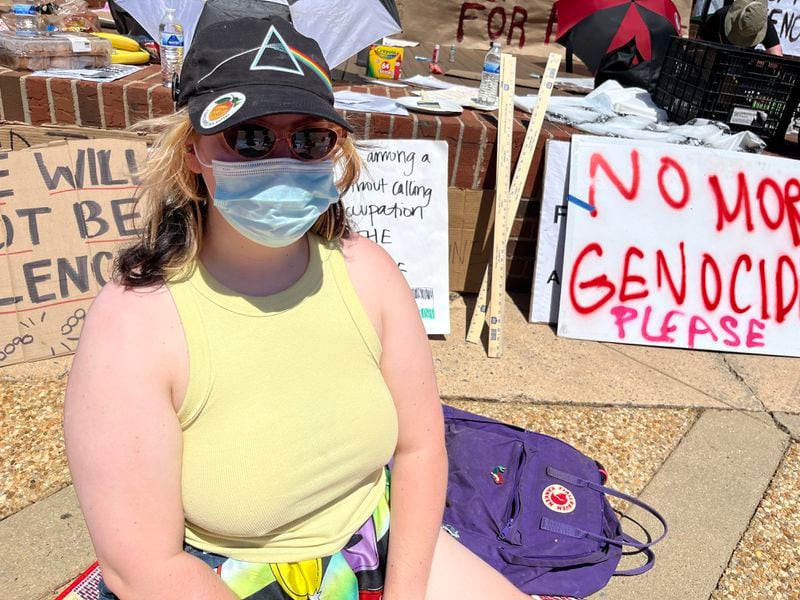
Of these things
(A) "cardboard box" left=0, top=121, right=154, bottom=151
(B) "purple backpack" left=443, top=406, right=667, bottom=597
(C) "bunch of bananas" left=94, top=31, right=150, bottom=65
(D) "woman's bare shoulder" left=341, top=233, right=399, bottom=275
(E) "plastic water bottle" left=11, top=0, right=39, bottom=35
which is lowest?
(B) "purple backpack" left=443, top=406, right=667, bottom=597

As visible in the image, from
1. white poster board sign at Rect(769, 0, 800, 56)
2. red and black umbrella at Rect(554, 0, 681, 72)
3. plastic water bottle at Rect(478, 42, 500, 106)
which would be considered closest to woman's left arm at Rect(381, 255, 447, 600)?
plastic water bottle at Rect(478, 42, 500, 106)

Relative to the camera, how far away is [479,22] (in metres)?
8.13

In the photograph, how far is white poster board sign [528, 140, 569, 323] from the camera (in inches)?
143

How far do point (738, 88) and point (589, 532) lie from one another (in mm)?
3242

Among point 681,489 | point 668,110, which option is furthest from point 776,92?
point 681,489

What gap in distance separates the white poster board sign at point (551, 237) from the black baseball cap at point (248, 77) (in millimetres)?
2529

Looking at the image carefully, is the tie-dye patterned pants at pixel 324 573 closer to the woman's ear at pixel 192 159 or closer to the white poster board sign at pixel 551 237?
the woman's ear at pixel 192 159

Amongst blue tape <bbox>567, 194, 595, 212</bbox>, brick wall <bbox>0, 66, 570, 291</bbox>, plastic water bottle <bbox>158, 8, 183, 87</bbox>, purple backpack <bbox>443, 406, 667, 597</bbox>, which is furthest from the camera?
blue tape <bbox>567, 194, 595, 212</bbox>

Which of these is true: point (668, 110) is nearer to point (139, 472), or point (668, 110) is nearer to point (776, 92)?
point (776, 92)

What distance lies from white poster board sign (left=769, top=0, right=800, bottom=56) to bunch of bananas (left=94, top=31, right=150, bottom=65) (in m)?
8.15

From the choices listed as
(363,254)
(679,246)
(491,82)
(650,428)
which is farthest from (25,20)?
(650,428)

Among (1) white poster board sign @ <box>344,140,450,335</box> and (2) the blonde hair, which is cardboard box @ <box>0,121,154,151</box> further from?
(2) the blonde hair

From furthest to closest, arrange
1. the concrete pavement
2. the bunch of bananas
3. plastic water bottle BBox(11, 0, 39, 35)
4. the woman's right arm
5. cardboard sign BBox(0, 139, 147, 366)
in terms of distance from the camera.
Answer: the bunch of bananas
plastic water bottle BBox(11, 0, 39, 35)
cardboard sign BBox(0, 139, 147, 366)
the concrete pavement
the woman's right arm

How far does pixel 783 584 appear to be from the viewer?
2346 mm
